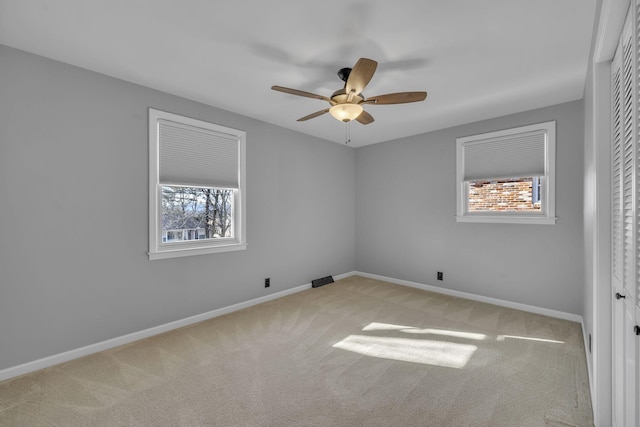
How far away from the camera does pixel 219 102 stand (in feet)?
10.7

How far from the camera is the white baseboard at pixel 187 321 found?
2.28 metres

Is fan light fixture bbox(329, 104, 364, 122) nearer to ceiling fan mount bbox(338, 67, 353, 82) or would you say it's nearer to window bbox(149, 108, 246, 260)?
ceiling fan mount bbox(338, 67, 353, 82)

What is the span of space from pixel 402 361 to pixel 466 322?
1.24 metres

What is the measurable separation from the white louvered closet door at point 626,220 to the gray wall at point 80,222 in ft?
11.1

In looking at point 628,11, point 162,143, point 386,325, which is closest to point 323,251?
point 386,325

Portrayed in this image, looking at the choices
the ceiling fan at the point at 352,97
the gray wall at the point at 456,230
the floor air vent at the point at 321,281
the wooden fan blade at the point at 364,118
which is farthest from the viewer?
the floor air vent at the point at 321,281

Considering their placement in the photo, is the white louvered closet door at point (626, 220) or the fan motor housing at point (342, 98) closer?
the white louvered closet door at point (626, 220)

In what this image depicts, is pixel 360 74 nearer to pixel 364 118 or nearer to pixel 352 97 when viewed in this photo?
pixel 352 97

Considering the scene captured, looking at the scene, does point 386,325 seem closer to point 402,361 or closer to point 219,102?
point 402,361

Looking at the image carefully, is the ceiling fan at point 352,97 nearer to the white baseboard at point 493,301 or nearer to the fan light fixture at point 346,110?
the fan light fixture at point 346,110

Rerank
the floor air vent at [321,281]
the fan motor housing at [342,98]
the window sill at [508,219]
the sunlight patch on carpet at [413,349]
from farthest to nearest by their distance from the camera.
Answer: the floor air vent at [321,281]
the window sill at [508,219]
the sunlight patch on carpet at [413,349]
the fan motor housing at [342,98]

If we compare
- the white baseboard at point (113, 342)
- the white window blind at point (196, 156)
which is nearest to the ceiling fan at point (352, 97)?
the white window blind at point (196, 156)

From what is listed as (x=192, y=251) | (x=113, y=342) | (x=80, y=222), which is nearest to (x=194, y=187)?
(x=192, y=251)

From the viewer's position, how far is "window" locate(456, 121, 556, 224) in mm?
3420
